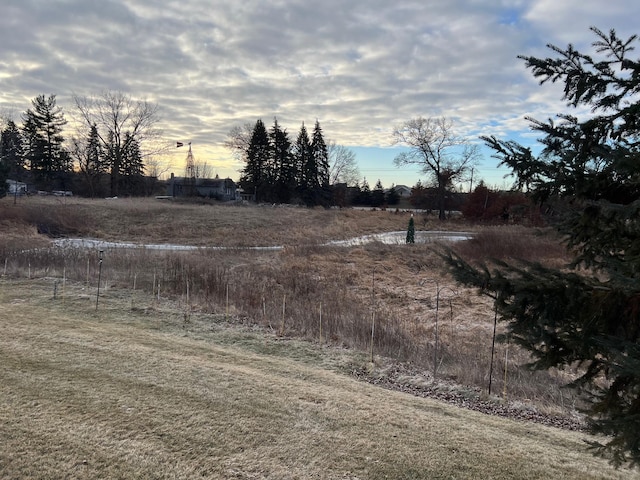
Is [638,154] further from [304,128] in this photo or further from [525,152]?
[304,128]

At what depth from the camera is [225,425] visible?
4.04 m

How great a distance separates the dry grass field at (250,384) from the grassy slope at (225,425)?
0.06ft

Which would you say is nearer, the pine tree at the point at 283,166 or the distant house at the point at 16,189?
the distant house at the point at 16,189

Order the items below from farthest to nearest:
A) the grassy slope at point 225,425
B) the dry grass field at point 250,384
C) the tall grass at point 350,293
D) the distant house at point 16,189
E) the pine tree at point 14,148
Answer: the pine tree at point 14,148
the distant house at point 16,189
the tall grass at point 350,293
the dry grass field at point 250,384
the grassy slope at point 225,425

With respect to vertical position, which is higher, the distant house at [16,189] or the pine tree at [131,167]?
the pine tree at [131,167]

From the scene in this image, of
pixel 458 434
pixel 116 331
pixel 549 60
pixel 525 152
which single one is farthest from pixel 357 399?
pixel 116 331

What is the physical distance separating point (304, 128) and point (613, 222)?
61.2 meters

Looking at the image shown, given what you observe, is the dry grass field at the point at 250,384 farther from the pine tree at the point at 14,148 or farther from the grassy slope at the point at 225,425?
Result: the pine tree at the point at 14,148

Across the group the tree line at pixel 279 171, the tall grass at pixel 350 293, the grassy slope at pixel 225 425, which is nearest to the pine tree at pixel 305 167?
the tree line at pixel 279 171

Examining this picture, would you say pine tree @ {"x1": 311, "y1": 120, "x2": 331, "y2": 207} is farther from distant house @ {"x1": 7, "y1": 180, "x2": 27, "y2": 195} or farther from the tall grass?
the tall grass

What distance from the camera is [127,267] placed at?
14.0 metres

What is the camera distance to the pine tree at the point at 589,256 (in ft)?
6.57

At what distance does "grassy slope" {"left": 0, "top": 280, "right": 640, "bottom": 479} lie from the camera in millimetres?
3438

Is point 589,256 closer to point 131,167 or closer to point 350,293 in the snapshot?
point 350,293
